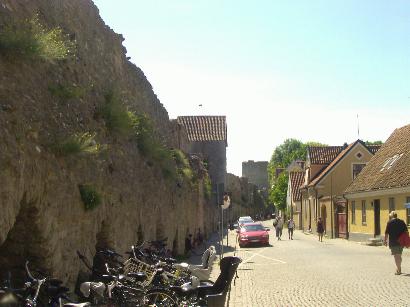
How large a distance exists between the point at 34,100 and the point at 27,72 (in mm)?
398

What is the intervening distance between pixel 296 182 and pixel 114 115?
55.1 metres

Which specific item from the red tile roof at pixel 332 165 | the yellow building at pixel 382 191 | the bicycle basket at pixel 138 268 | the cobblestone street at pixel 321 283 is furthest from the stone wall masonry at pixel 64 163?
the red tile roof at pixel 332 165

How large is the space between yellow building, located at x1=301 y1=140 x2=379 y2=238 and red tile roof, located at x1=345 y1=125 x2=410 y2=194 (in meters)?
4.62

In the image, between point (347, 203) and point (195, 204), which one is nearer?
point (195, 204)

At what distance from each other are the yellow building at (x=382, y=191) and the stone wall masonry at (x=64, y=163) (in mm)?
17195

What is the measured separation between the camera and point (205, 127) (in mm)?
46188

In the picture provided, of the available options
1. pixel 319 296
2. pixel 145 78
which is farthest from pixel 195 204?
pixel 319 296

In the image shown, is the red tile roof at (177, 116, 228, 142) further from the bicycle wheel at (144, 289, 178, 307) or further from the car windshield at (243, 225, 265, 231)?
the bicycle wheel at (144, 289, 178, 307)

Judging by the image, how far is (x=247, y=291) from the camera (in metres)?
13.4

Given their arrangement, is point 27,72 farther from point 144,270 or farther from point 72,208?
point 144,270

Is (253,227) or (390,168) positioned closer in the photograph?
(390,168)

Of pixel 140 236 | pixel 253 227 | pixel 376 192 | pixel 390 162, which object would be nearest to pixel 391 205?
pixel 376 192

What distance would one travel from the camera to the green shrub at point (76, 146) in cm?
793

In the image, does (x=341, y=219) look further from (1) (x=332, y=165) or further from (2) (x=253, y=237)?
(2) (x=253, y=237)
